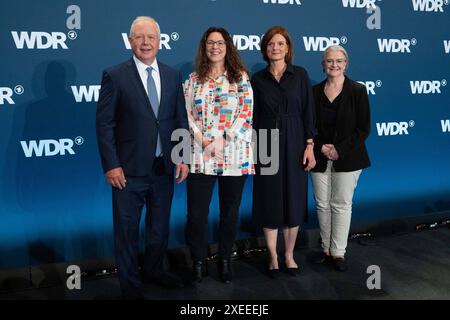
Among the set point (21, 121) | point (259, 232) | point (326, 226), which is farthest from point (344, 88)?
point (21, 121)

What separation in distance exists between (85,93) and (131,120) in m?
0.75

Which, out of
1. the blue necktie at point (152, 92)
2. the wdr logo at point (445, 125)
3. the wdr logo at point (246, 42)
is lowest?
the wdr logo at point (445, 125)

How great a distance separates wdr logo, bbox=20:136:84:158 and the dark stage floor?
2.70ft

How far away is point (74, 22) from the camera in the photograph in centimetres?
286

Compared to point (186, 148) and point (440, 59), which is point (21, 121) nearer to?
point (186, 148)

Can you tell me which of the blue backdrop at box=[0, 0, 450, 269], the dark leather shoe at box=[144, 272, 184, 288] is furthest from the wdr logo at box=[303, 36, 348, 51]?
the dark leather shoe at box=[144, 272, 184, 288]

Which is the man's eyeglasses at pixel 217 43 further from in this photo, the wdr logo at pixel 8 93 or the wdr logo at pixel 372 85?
the wdr logo at pixel 372 85

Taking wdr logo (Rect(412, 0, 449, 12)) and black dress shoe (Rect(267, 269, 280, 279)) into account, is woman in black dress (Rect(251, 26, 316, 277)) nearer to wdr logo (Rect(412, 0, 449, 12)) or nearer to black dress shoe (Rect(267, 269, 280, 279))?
black dress shoe (Rect(267, 269, 280, 279))

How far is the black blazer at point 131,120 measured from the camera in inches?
92.0

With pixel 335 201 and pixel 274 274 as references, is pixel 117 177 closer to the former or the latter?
pixel 274 274

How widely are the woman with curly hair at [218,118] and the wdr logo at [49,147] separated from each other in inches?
33.4

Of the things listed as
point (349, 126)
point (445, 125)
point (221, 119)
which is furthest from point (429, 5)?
point (221, 119)

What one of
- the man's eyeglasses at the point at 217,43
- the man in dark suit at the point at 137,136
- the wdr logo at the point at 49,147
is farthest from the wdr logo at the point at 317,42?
the wdr logo at the point at 49,147
